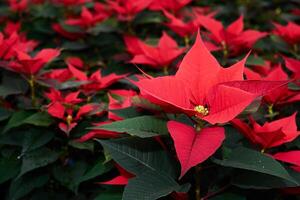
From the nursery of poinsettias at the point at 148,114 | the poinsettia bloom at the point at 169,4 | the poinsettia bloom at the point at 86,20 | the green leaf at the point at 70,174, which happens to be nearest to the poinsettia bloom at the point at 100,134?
the nursery of poinsettias at the point at 148,114

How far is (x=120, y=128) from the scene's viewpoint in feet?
3.36

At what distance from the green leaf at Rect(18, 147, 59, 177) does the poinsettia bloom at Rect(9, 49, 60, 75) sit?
28 cm

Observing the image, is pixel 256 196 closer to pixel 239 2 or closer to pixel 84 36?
pixel 84 36

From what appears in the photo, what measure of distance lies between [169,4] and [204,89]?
3.96 ft

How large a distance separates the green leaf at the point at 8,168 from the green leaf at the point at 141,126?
1.57 ft

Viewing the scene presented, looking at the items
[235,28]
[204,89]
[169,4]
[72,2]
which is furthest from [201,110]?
[72,2]

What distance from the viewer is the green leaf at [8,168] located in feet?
4.50

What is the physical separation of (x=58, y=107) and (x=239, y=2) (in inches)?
58.2

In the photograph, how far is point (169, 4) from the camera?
212 cm

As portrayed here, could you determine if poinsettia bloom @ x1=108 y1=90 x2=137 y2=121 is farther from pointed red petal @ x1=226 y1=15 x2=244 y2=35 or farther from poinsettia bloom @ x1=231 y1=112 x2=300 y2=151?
pointed red petal @ x1=226 y1=15 x2=244 y2=35

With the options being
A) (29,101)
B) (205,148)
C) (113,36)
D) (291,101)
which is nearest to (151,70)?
(113,36)

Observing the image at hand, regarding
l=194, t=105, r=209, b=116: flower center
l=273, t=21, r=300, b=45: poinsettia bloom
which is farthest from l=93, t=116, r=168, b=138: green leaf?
l=273, t=21, r=300, b=45: poinsettia bloom

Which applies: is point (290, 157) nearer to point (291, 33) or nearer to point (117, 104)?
point (117, 104)

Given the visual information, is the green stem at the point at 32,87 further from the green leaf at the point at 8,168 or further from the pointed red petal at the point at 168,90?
the pointed red petal at the point at 168,90
